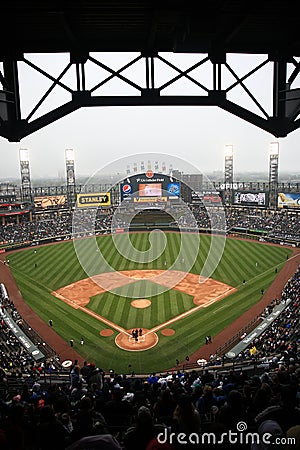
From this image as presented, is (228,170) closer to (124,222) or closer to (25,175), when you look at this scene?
(124,222)

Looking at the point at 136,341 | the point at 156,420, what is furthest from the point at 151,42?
the point at 136,341

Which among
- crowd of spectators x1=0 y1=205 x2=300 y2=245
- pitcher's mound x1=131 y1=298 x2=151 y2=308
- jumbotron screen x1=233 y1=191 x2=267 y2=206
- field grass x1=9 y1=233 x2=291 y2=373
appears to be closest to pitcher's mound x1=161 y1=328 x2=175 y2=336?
field grass x1=9 y1=233 x2=291 y2=373

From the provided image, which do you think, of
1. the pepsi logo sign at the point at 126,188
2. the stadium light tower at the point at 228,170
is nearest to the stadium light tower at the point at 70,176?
the pepsi logo sign at the point at 126,188

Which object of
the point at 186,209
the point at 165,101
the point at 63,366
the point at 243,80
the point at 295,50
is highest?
the point at 295,50

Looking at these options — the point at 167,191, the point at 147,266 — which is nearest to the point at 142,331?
the point at 147,266

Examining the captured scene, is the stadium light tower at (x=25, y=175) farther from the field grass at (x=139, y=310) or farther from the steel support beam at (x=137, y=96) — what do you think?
the steel support beam at (x=137, y=96)

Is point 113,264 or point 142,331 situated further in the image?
point 113,264

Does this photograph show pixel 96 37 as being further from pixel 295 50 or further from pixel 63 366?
pixel 63 366
